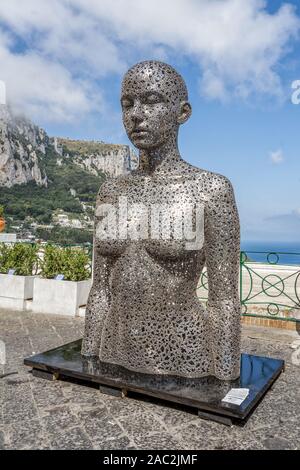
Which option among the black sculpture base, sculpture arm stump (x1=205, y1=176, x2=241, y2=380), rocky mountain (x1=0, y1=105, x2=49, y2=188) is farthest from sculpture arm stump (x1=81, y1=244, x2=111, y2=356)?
rocky mountain (x1=0, y1=105, x2=49, y2=188)

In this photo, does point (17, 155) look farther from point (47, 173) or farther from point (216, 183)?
point (216, 183)

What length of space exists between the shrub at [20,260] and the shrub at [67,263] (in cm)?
39

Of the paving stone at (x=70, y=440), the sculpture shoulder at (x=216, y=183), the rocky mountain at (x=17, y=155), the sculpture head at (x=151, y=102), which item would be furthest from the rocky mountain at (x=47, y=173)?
the paving stone at (x=70, y=440)

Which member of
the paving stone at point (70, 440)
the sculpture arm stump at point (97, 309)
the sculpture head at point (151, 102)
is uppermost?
the sculpture head at point (151, 102)

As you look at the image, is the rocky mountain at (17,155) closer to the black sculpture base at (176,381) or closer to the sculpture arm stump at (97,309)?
the sculpture arm stump at (97,309)

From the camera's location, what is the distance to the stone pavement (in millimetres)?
2736

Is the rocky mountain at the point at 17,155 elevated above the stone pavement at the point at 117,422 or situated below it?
above

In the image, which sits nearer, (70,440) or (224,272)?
(70,440)

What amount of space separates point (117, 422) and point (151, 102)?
8.57ft

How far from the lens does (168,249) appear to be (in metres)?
3.40

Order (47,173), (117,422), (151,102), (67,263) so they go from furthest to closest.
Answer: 1. (47,173)
2. (67,263)
3. (151,102)
4. (117,422)

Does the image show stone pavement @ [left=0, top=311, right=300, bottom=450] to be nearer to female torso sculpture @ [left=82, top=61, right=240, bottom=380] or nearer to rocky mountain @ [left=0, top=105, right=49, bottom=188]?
female torso sculpture @ [left=82, top=61, right=240, bottom=380]

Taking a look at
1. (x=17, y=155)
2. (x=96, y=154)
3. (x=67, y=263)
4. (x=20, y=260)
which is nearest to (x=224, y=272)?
(x=67, y=263)

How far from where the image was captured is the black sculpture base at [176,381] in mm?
3008
